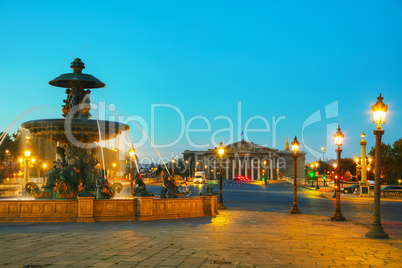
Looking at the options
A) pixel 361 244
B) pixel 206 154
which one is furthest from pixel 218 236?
pixel 206 154

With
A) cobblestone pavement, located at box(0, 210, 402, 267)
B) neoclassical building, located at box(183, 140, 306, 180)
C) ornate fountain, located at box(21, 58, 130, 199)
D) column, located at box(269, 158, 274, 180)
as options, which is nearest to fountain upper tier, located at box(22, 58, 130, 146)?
ornate fountain, located at box(21, 58, 130, 199)

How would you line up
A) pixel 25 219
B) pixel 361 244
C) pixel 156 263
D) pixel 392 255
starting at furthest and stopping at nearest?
pixel 25 219 → pixel 361 244 → pixel 392 255 → pixel 156 263

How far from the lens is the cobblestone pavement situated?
8594mm

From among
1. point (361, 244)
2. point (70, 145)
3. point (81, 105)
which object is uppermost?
point (81, 105)

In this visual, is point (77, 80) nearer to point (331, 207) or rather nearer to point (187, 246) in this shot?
point (187, 246)

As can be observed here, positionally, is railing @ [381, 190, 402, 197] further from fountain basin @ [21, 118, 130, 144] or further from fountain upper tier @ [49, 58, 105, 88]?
fountain upper tier @ [49, 58, 105, 88]

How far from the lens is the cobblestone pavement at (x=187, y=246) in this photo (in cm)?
A: 859

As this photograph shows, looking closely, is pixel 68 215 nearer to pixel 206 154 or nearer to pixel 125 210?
pixel 125 210

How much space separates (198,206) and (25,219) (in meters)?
6.53

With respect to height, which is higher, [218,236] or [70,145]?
[70,145]

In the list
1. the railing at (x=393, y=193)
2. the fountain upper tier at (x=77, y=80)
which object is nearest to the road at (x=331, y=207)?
the railing at (x=393, y=193)

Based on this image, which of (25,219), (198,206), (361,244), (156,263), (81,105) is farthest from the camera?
(81,105)

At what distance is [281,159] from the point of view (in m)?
160

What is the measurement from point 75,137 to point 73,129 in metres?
0.62
